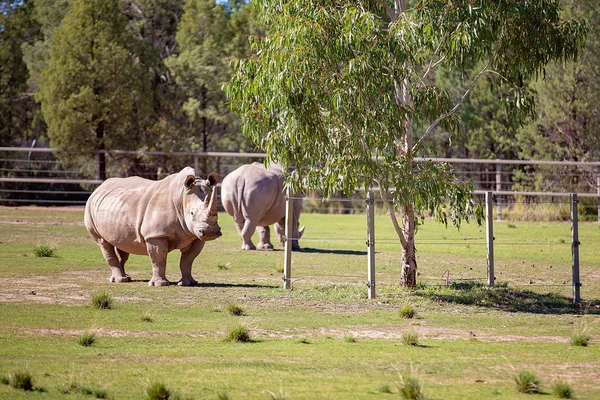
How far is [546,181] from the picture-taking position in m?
34.8

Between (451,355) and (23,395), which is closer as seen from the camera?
(23,395)

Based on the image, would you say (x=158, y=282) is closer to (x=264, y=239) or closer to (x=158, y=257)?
(x=158, y=257)

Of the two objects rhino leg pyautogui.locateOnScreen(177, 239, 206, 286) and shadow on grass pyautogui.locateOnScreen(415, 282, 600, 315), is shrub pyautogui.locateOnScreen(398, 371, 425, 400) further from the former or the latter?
rhino leg pyautogui.locateOnScreen(177, 239, 206, 286)

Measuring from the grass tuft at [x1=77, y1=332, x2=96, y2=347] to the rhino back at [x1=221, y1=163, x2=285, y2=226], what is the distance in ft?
37.2

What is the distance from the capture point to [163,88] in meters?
43.3

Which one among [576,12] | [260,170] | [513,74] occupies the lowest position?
[260,170]

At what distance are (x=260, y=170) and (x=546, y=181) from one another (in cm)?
1587

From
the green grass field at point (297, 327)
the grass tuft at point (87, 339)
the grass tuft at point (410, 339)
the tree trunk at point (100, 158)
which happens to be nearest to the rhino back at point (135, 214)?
the green grass field at point (297, 327)

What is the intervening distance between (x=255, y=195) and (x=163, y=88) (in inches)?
893

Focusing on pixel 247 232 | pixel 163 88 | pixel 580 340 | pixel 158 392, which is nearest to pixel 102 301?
pixel 158 392

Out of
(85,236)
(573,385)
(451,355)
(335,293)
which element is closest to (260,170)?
(85,236)

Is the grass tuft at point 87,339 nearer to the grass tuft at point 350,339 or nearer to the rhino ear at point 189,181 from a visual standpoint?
the grass tuft at point 350,339

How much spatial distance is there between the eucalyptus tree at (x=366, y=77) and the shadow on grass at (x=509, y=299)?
1.28m

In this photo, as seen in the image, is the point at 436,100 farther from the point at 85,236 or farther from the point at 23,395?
the point at 85,236
